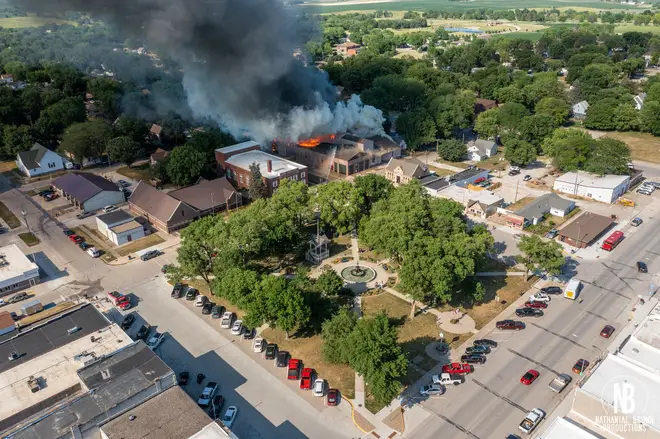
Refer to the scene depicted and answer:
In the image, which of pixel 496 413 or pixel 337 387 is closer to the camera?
pixel 496 413

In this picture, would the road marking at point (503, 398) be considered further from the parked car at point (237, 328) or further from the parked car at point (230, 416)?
the parked car at point (237, 328)

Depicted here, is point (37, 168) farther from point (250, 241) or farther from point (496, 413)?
point (496, 413)

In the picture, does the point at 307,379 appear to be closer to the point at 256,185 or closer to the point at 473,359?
the point at 473,359

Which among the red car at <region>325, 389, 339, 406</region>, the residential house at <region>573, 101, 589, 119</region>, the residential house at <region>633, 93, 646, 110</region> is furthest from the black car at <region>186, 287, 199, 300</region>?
the residential house at <region>633, 93, 646, 110</region>

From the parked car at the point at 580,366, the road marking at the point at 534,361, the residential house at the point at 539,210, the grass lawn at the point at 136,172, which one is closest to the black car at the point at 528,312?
the road marking at the point at 534,361

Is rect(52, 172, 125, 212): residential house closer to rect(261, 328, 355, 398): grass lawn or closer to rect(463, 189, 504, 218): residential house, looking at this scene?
rect(261, 328, 355, 398): grass lawn

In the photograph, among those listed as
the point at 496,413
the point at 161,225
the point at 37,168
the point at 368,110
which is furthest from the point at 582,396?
the point at 37,168
